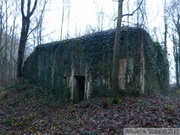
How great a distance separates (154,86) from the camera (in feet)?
34.0

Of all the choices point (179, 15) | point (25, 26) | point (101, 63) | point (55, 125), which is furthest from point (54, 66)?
point (179, 15)

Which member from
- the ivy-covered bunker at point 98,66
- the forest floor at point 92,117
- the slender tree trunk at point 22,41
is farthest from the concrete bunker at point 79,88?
the slender tree trunk at point 22,41

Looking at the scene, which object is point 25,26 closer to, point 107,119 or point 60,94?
point 60,94

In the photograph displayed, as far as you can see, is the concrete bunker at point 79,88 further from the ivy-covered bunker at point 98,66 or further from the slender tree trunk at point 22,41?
the slender tree trunk at point 22,41

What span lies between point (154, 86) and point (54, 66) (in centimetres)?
694

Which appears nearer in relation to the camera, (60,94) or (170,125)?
(170,125)

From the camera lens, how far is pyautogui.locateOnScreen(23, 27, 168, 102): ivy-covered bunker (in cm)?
940

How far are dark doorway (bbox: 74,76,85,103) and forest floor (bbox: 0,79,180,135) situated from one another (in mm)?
870

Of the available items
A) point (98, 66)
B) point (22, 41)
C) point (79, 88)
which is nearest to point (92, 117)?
point (98, 66)

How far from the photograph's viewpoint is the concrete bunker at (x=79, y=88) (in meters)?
11.6

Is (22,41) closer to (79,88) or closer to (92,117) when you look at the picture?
(79,88)

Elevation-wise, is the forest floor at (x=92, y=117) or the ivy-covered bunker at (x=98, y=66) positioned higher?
the ivy-covered bunker at (x=98, y=66)

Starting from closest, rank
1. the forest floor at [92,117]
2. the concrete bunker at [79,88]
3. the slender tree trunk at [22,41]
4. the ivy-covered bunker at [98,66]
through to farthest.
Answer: the forest floor at [92,117]
the ivy-covered bunker at [98,66]
the concrete bunker at [79,88]
the slender tree trunk at [22,41]

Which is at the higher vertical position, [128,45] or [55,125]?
[128,45]
